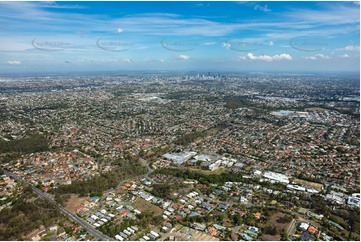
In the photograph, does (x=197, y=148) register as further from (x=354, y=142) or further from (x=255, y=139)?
(x=354, y=142)

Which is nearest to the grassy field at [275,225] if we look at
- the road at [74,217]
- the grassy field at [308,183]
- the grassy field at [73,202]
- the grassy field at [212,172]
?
the grassy field at [308,183]

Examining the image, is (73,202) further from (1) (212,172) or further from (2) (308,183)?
Answer: (2) (308,183)

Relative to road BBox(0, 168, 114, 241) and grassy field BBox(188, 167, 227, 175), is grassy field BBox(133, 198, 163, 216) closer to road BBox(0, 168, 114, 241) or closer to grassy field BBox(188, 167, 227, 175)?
road BBox(0, 168, 114, 241)

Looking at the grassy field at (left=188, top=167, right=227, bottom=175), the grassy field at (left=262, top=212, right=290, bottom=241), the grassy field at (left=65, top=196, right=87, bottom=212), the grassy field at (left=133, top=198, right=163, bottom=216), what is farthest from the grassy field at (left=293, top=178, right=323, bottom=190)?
the grassy field at (left=65, top=196, right=87, bottom=212)

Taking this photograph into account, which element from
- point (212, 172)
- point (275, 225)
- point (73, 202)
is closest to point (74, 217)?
point (73, 202)

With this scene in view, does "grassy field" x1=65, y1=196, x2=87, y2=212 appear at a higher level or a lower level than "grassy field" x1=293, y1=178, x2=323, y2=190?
lower

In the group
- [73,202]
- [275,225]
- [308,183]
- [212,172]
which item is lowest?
[275,225]

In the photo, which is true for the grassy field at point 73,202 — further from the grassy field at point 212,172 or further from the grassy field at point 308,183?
the grassy field at point 308,183

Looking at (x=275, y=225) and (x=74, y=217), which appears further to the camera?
(x=74, y=217)

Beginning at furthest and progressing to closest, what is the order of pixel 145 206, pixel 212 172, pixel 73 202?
pixel 212 172
pixel 73 202
pixel 145 206
